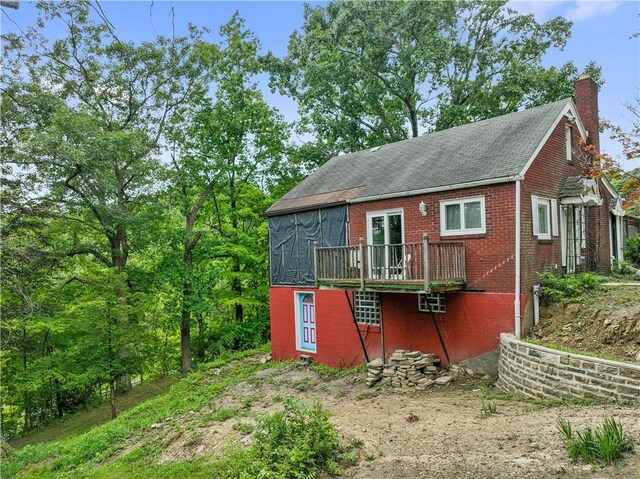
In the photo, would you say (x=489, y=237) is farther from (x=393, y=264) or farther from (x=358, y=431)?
(x=358, y=431)

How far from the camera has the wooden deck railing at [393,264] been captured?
9609 millimetres

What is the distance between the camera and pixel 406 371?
1031cm

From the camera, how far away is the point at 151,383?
20250mm

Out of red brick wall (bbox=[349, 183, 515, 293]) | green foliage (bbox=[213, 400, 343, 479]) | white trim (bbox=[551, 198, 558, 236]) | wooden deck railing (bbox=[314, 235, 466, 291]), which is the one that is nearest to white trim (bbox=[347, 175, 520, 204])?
red brick wall (bbox=[349, 183, 515, 293])

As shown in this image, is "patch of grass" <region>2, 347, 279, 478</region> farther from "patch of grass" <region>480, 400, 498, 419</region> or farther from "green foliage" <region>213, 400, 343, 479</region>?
"patch of grass" <region>480, 400, 498, 419</region>

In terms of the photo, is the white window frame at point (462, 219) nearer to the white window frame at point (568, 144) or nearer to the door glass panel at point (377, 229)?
the door glass panel at point (377, 229)

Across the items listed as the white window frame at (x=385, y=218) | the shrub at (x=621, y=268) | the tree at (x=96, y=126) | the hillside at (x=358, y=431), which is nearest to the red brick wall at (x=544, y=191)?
the shrub at (x=621, y=268)

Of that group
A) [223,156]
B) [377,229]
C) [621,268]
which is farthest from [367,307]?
[223,156]

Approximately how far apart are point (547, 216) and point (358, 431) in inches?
296

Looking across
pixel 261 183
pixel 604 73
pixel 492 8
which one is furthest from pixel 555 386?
pixel 492 8

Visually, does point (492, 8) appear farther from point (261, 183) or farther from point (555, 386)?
point (555, 386)

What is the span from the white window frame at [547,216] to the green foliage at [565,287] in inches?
42.0

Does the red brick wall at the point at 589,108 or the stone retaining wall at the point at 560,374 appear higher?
the red brick wall at the point at 589,108

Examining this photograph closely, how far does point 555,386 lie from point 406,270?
407cm
